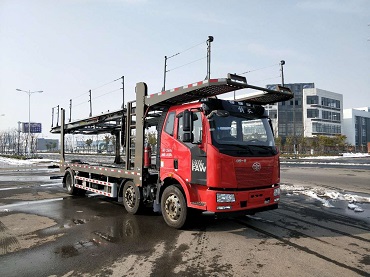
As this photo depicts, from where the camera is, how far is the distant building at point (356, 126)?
341ft

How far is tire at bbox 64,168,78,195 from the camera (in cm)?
1108

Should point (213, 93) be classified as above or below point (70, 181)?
above

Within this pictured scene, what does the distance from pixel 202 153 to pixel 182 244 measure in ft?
5.65

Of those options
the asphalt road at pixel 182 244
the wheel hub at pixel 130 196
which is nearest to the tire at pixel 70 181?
the asphalt road at pixel 182 244

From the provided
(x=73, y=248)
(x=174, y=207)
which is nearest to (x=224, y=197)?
(x=174, y=207)

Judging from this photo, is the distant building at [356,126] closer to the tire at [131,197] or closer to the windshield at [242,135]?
the windshield at [242,135]

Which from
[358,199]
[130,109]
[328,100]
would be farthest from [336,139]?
[130,109]

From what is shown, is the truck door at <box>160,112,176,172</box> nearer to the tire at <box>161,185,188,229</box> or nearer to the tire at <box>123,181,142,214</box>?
the tire at <box>161,185,188,229</box>

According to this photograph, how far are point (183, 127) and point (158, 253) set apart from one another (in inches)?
95.7

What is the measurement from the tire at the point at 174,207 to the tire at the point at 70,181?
5.89 metres

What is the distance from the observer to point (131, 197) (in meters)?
7.80

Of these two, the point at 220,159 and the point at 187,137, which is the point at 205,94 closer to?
the point at 187,137

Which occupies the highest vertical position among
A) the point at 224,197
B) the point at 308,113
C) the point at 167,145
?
the point at 308,113

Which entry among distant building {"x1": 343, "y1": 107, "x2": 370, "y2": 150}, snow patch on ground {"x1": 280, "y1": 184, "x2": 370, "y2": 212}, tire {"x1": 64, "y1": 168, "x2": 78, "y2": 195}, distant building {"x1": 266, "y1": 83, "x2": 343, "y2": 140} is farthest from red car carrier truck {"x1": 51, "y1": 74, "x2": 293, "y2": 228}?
distant building {"x1": 343, "y1": 107, "x2": 370, "y2": 150}
